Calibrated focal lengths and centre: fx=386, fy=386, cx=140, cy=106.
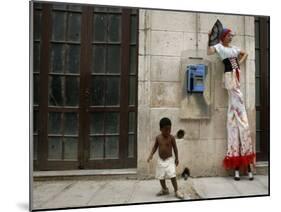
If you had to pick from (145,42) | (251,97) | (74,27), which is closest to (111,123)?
(145,42)

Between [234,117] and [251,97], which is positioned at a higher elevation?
[251,97]

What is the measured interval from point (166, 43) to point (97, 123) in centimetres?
91

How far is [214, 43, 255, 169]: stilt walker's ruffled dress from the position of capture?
11.4 ft

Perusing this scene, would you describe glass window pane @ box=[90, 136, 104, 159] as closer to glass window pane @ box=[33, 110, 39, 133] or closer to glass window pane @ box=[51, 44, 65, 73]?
glass window pane @ box=[33, 110, 39, 133]

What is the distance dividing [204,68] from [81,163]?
4.40 ft

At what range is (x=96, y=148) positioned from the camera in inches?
127

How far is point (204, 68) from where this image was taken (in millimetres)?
3400

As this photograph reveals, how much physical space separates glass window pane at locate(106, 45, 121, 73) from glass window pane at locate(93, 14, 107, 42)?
0.11 meters

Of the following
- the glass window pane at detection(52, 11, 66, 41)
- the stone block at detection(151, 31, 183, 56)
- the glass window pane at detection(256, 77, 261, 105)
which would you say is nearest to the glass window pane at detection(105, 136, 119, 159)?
the stone block at detection(151, 31, 183, 56)

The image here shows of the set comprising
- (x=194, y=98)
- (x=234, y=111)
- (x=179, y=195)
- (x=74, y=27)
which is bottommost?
(x=179, y=195)

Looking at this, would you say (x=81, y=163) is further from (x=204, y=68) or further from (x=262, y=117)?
(x=262, y=117)

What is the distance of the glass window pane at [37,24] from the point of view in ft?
10.1

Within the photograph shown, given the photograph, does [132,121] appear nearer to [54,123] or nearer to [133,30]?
[54,123]
